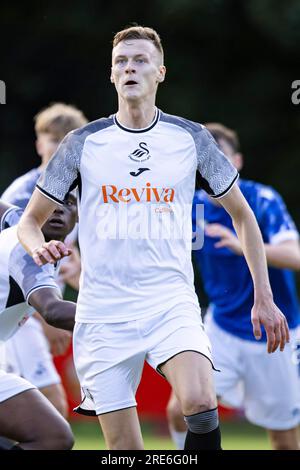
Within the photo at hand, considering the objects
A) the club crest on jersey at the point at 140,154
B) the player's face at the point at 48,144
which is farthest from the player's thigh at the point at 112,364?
the player's face at the point at 48,144

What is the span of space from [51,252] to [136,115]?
82 cm

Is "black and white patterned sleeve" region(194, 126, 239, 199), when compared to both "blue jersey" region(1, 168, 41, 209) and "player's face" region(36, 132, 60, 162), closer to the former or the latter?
"blue jersey" region(1, 168, 41, 209)

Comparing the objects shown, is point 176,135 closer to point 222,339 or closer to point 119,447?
point 119,447

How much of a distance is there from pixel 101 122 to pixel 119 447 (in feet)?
4.90

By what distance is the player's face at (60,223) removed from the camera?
17.1 feet

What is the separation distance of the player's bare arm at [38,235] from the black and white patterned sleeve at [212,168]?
72 cm

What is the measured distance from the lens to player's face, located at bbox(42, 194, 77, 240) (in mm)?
5211

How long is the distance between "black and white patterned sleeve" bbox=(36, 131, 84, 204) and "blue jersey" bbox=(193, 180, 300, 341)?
2444 mm

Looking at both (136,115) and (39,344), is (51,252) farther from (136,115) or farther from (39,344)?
(39,344)

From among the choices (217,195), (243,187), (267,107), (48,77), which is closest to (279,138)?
(267,107)

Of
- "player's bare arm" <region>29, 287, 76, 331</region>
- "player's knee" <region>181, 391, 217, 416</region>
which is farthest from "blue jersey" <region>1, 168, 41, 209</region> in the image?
"player's knee" <region>181, 391, 217, 416</region>

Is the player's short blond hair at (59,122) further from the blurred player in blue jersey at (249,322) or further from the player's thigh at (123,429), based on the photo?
the player's thigh at (123,429)

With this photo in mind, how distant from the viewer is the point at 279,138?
16.7 m

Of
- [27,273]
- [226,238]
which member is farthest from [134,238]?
[226,238]
